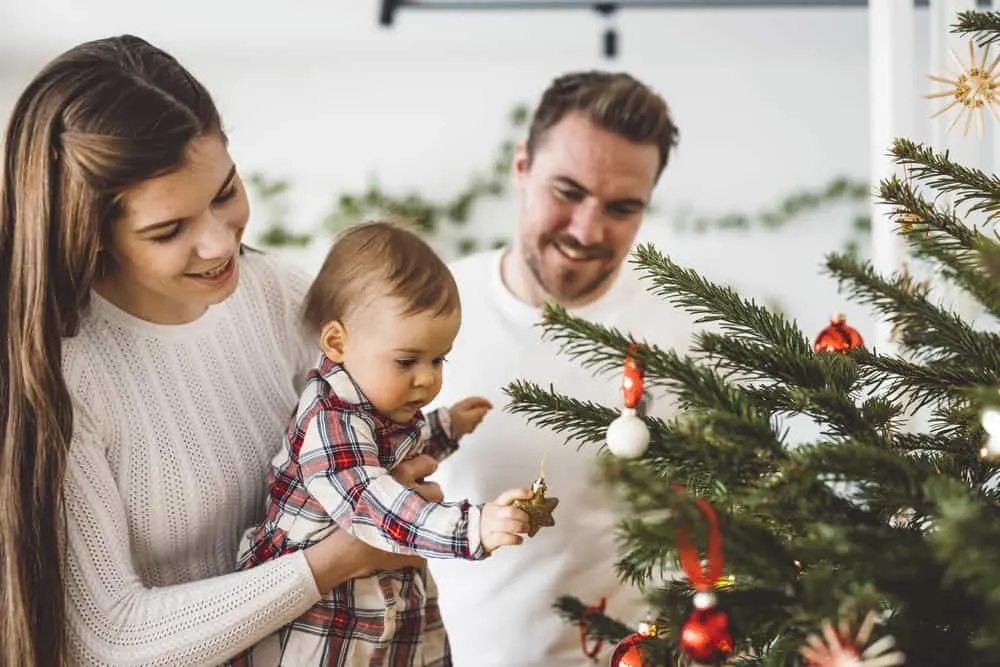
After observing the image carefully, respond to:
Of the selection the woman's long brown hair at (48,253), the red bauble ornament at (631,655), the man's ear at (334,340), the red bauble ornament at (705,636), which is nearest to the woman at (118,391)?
the woman's long brown hair at (48,253)

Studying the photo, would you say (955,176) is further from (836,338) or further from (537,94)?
(537,94)

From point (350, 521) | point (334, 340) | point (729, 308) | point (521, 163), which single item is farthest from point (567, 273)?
point (729, 308)

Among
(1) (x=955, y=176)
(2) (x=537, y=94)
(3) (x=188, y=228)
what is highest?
(1) (x=955, y=176)

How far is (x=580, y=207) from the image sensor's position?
1.50 m

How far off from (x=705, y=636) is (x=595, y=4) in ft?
8.00

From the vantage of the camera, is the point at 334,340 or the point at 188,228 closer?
the point at 188,228

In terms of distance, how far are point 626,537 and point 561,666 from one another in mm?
954

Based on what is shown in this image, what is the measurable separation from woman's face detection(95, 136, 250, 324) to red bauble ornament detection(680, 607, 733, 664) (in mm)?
596

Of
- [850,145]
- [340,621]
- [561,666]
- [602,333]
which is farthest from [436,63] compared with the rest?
[602,333]

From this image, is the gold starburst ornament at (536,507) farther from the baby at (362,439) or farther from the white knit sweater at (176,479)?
the white knit sweater at (176,479)

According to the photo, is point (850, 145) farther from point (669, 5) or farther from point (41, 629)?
point (41, 629)

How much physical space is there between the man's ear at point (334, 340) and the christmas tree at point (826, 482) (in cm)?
37

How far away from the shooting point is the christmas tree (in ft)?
1.65

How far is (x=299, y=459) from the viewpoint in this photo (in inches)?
40.7
